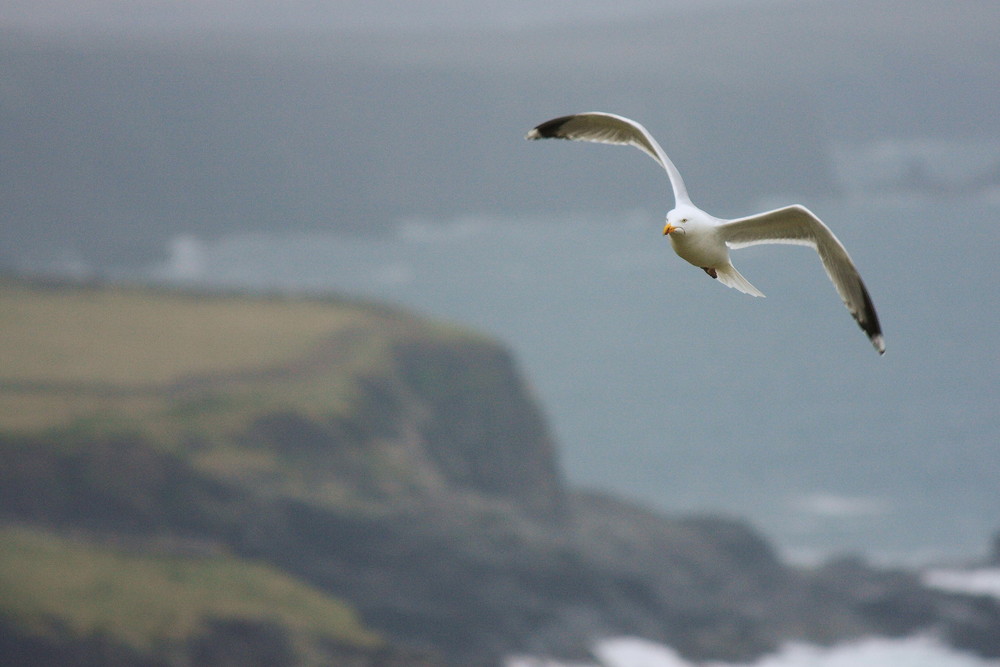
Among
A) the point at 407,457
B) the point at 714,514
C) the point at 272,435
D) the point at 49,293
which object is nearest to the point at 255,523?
the point at 272,435

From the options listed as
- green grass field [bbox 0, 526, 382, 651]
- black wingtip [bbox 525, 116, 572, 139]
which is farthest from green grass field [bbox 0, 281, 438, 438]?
black wingtip [bbox 525, 116, 572, 139]

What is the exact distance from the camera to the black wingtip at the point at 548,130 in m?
9.20

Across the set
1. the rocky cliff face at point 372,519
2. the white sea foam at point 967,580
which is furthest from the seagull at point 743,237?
the white sea foam at point 967,580

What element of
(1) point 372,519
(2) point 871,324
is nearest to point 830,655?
A: (1) point 372,519

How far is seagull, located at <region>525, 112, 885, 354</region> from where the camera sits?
25.3ft

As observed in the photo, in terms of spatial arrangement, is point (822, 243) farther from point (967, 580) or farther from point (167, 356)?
point (967, 580)

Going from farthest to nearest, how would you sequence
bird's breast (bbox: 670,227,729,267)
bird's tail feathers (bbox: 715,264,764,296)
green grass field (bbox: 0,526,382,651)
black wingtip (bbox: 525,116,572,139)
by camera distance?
green grass field (bbox: 0,526,382,651)
black wingtip (bbox: 525,116,572,139)
bird's tail feathers (bbox: 715,264,764,296)
bird's breast (bbox: 670,227,729,267)

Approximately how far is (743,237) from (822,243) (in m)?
0.58

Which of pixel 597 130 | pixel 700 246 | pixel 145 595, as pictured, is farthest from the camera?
pixel 145 595

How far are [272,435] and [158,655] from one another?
32.2ft

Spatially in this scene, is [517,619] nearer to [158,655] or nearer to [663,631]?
[663,631]

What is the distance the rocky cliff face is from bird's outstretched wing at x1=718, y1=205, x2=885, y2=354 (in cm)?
3618

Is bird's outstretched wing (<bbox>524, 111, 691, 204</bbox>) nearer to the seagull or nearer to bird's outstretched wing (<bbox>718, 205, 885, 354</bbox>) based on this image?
the seagull

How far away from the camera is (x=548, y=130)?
9.30m
